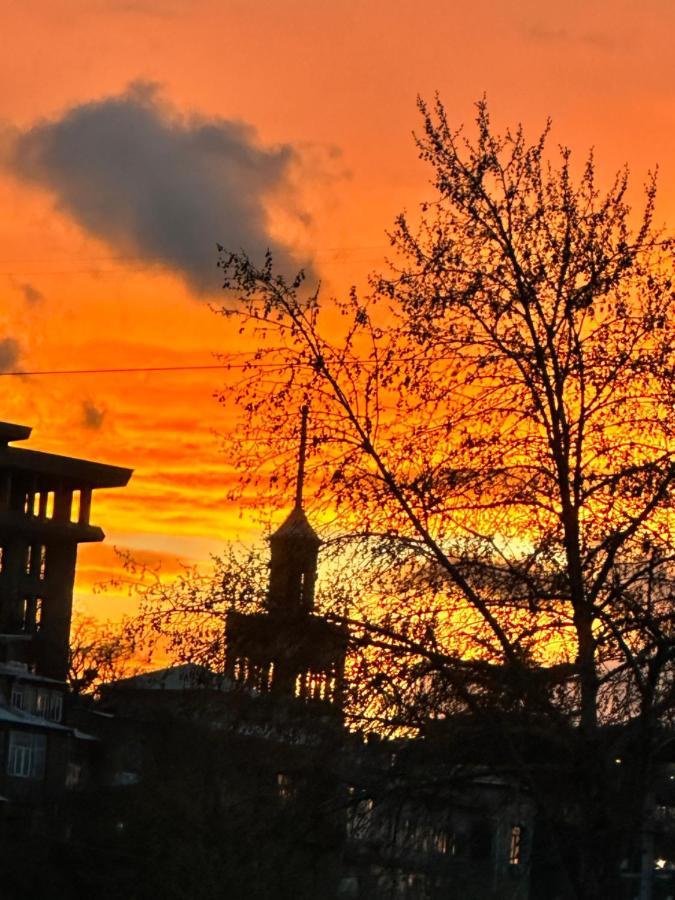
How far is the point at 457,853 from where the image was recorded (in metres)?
18.2

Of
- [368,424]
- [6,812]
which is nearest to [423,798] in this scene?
[368,424]

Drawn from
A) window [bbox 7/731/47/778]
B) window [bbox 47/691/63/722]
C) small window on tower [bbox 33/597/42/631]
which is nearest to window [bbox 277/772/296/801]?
window [bbox 7/731/47/778]

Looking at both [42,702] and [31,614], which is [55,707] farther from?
[31,614]

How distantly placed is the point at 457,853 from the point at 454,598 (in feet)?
10.6

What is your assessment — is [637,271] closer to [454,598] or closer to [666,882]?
[454,598]

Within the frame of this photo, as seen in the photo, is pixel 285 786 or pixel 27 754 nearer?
pixel 285 786

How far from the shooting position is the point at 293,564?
17.0 meters

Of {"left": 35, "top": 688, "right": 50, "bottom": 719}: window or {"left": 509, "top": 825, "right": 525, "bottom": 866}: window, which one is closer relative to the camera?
{"left": 509, "top": 825, "right": 525, "bottom": 866}: window

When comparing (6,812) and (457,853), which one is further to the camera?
(6,812)

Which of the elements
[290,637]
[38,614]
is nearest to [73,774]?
[38,614]

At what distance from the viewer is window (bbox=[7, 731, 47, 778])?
8162 centimetres

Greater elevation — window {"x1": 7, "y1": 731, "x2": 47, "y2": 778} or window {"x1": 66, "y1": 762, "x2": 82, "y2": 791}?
window {"x1": 7, "y1": 731, "x2": 47, "y2": 778}

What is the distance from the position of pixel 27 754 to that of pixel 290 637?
68.4 meters

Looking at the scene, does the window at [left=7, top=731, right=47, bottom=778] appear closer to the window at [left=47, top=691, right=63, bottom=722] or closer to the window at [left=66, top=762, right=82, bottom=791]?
the window at [left=66, top=762, right=82, bottom=791]
